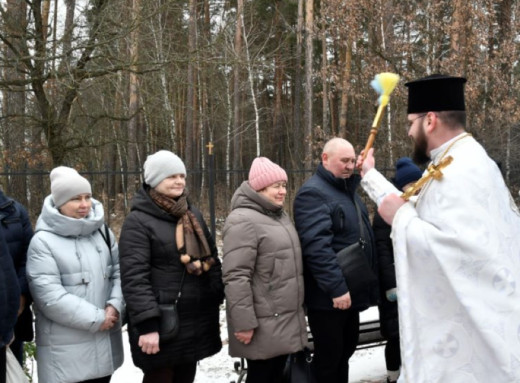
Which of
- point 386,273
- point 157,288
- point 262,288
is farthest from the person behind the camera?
point 386,273

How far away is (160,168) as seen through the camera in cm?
333

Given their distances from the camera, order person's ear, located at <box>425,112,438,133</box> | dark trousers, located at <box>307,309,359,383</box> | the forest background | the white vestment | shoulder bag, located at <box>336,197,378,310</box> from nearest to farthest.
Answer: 1. the white vestment
2. person's ear, located at <box>425,112,438,133</box>
3. shoulder bag, located at <box>336,197,378,310</box>
4. dark trousers, located at <box>307,309,359,383</box>
5. the forest background

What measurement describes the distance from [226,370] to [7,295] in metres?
2.67

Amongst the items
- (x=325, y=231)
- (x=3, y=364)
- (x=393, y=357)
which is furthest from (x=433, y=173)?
(x=393, y=357)

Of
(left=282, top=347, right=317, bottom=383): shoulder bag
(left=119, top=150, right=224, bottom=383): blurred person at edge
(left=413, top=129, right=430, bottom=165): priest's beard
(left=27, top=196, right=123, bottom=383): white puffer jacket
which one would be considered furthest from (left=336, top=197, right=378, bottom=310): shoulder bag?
(left=27, top=196, right=123, bottom=383): white puffer jacket

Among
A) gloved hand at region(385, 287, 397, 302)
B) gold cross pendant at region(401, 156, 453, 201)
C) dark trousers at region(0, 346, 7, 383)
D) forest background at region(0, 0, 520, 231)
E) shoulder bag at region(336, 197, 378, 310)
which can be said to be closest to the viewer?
gold cross pendant at region(401, 156, 453, 201)

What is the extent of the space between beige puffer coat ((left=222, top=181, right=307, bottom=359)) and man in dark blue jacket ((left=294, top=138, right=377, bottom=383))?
157mm

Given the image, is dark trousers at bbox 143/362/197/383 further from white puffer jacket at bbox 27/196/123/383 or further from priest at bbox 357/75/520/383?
priest at bbox 357/75/520/383

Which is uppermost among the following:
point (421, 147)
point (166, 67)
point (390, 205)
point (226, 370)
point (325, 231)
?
point (166, 67)

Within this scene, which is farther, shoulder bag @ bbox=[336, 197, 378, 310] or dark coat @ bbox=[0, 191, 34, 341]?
shoulder bag @ bbox=[336, 197, 378, 310]

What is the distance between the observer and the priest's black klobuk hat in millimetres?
2359

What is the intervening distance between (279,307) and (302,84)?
24595 millimetres

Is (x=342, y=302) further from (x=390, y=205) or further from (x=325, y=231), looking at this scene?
(x=390, y=205)

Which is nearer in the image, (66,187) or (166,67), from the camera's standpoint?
(66,187)
